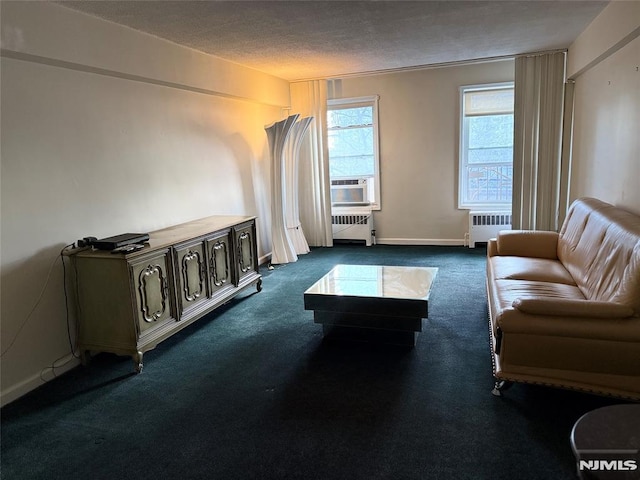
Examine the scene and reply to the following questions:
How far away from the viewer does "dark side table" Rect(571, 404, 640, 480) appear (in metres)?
1.18

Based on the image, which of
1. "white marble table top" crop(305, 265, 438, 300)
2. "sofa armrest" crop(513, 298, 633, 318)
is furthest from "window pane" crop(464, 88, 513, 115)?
"sofa armrest" crop(513, 298, 633, 318)

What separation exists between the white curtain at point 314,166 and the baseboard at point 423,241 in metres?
0.83

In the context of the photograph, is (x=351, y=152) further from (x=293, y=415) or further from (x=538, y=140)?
(x=293, y=415)

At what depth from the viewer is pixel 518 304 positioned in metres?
2.25

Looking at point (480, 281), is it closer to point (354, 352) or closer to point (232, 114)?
point (354, 352)

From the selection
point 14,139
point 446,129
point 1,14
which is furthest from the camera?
point 446,129

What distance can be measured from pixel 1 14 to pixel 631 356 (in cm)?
372

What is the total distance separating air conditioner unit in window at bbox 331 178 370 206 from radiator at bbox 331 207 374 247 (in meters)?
0.12

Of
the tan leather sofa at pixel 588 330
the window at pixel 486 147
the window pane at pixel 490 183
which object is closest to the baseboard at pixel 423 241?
the window at pixel 486 147

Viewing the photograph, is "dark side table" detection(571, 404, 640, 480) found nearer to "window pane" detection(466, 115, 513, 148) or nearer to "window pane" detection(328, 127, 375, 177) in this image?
"window pane" detection(466, 115, 513, 148)

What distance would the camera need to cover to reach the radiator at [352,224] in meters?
6.43

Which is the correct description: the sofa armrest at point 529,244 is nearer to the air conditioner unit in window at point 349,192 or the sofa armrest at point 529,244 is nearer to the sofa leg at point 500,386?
the sofa leg at point 500,386

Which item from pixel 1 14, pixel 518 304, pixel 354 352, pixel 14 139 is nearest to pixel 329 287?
pixel 354 352

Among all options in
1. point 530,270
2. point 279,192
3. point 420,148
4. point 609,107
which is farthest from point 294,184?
point 609,107
